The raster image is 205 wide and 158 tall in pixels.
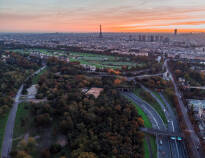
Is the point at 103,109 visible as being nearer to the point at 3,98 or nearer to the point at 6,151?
the point at 6,151

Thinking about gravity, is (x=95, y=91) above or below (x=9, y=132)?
above

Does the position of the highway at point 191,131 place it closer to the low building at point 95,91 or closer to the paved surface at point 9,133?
the low building at point 95,91

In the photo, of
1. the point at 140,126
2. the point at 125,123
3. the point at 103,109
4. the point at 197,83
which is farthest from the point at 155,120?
the point at 197,83

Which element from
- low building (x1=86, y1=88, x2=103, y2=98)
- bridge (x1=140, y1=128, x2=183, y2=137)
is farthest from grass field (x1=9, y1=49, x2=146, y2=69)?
bridge (x1=140, y1=128, x2=183, y2=137)

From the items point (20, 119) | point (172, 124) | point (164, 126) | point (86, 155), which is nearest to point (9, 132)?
point (20, 119)

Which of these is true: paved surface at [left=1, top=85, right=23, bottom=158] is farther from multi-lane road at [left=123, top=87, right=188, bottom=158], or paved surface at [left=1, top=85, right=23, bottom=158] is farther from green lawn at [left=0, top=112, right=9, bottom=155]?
multi-lane road at [left=123, top=87, right=188, bottom=158]

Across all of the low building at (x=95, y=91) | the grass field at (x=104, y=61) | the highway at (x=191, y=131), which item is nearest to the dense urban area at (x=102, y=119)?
the highway at (x=191, y=131)

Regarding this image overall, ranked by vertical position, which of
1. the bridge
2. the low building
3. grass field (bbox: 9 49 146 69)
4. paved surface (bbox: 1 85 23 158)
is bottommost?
the bridge

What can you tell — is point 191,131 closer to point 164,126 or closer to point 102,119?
point 164,126
